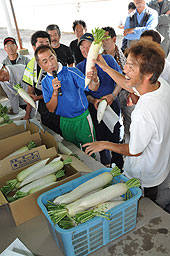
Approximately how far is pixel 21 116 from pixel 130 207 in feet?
6.15

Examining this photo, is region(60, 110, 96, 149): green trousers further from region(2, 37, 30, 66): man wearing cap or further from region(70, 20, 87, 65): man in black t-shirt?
region(70, 20, 87, 65): man in black t-shirt

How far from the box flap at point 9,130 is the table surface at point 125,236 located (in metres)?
0.79

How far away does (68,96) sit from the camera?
2.18 meters

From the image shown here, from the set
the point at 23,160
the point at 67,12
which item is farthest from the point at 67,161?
the point at 67,12

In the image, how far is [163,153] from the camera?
1.48 meters

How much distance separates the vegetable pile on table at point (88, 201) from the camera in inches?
40.6

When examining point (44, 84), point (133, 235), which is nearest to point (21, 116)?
point (44, 84)

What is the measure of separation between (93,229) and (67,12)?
47.8ft

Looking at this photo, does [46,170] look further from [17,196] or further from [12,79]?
[12,79]

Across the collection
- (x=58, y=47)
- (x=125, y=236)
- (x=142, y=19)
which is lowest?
(x=125, y=236)

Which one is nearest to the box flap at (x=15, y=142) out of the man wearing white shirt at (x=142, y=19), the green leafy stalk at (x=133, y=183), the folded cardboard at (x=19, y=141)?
the folded cardboard at (x=19, y=141)

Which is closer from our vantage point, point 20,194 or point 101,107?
point 20,194

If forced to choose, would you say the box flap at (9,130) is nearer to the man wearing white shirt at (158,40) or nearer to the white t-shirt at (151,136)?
the white t-shirt at (151,136)

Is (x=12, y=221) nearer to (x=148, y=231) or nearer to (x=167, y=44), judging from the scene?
(x=148, y=231)
